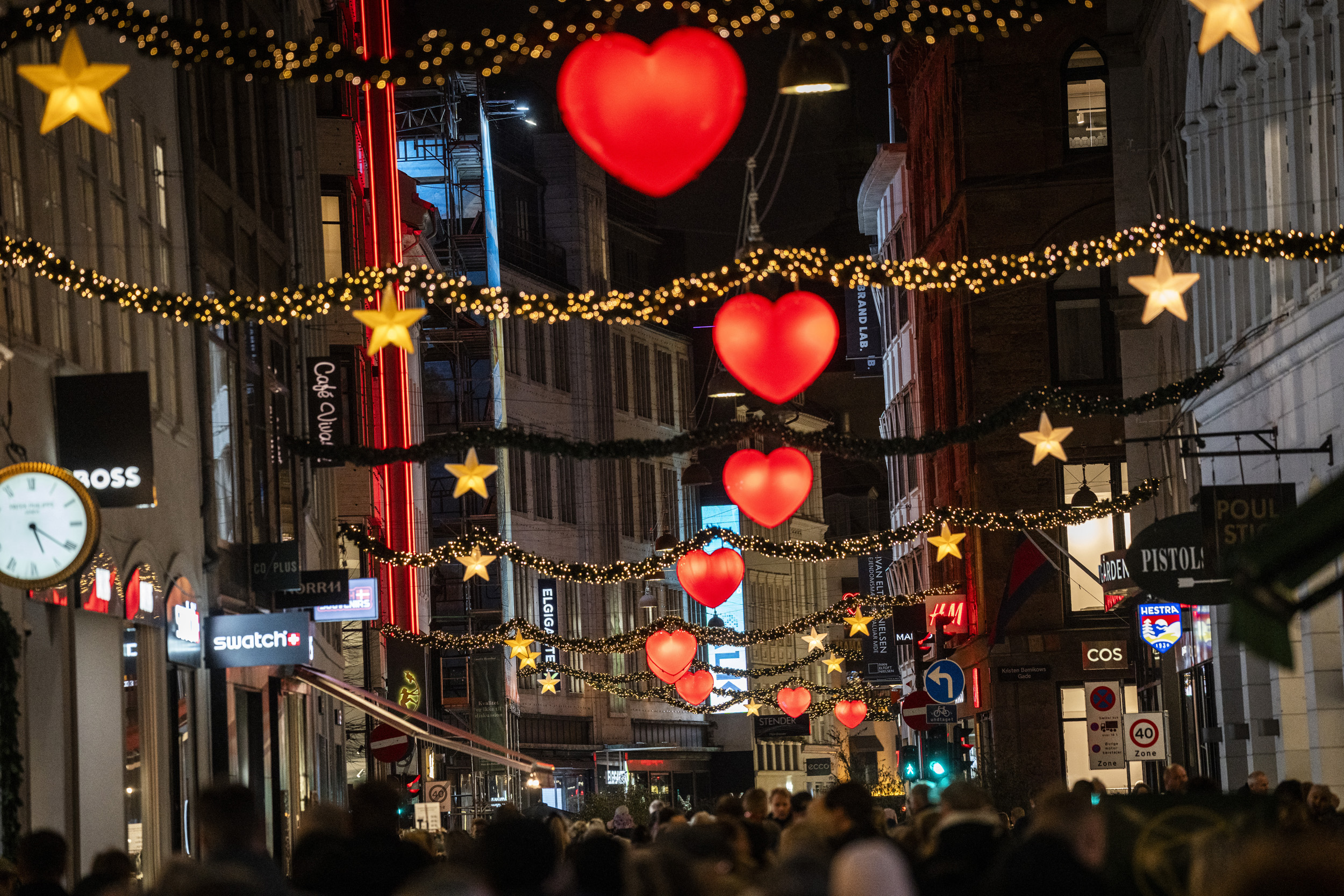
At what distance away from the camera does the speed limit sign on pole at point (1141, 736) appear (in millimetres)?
22531

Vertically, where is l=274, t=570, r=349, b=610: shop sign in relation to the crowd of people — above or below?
above

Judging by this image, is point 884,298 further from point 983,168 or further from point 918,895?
point 918,895

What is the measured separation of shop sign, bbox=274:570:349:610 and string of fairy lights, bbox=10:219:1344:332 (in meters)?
10.2

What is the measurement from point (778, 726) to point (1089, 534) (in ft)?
155

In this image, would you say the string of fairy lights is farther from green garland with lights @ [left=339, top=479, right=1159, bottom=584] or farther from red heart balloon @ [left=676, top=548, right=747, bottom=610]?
green garland with lights @ [left=339, top=479, right=1159, bottom=584]

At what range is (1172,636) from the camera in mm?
28234

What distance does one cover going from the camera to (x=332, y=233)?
3719 centimetres

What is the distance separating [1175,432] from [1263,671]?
622 centimetres

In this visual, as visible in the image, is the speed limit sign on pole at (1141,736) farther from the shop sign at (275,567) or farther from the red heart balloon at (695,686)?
the red heart balloon at (695,686)

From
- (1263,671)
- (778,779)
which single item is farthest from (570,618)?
(1263,671)

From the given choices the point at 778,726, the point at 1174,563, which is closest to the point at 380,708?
the point at 1174,563

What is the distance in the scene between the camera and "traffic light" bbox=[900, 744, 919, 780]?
4191 centimetres

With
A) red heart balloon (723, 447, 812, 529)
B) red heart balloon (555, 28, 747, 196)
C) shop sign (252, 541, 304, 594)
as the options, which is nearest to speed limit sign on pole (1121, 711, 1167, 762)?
red heart balloon (723, 447, 812, 529)

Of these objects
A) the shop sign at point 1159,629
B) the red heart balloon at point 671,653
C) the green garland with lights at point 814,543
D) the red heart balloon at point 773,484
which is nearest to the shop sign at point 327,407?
the green garland with lights at point 814,543
